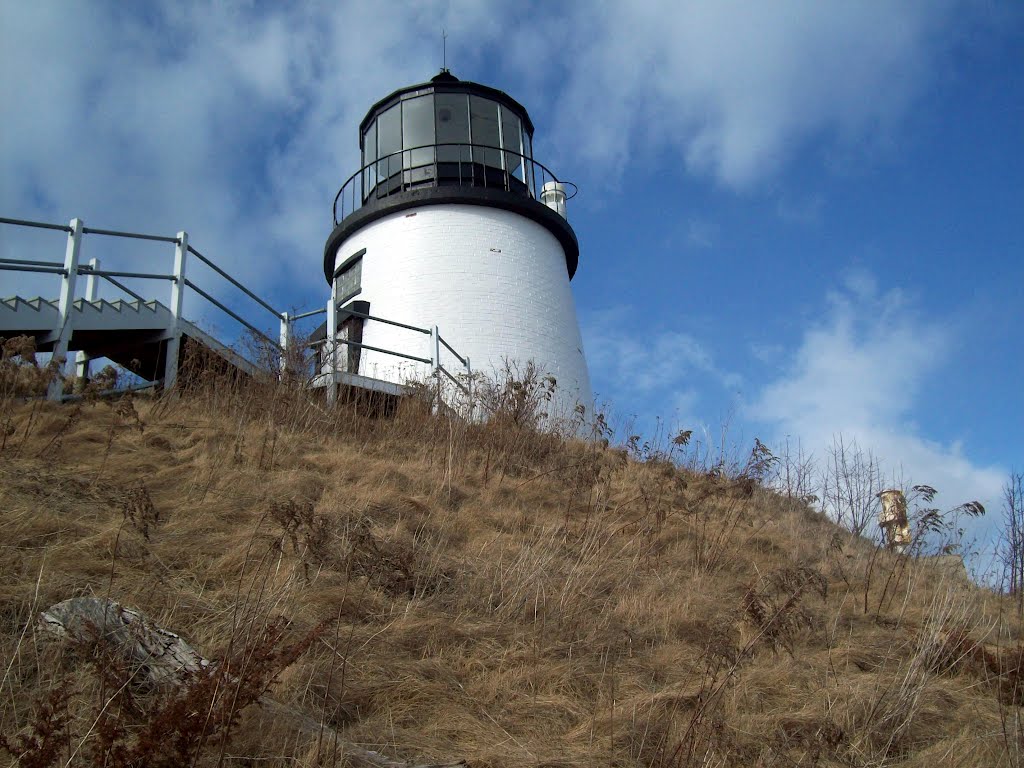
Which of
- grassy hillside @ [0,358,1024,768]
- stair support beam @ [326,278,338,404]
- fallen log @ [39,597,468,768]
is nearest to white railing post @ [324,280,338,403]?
stair support beam @ [326,278,338,404]

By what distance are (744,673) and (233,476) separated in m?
4.18

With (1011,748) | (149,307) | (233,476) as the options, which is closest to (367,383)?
(149,307)

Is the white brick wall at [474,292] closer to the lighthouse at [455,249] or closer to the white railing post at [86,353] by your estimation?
the lighthouse at [455,249]

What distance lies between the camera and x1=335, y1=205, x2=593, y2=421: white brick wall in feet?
48.1

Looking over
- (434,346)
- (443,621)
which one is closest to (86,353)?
(434,346)

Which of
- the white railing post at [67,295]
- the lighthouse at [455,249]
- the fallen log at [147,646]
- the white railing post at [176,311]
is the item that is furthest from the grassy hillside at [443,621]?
the lighthouse at [455,249]

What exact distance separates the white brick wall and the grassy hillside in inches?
261

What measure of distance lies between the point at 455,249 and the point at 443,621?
11292mm

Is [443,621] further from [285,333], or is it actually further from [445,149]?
[445,149]

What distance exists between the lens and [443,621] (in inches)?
185

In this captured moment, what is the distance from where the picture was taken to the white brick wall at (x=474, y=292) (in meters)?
14.7

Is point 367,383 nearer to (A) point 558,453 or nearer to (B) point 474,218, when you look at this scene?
(A) point 558,453

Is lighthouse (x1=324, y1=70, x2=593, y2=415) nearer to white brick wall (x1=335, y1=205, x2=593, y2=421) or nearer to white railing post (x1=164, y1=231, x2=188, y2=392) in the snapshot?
white brick wall (x1=335, y1=205, x2=593, y2=421)

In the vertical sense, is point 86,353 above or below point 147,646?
above
